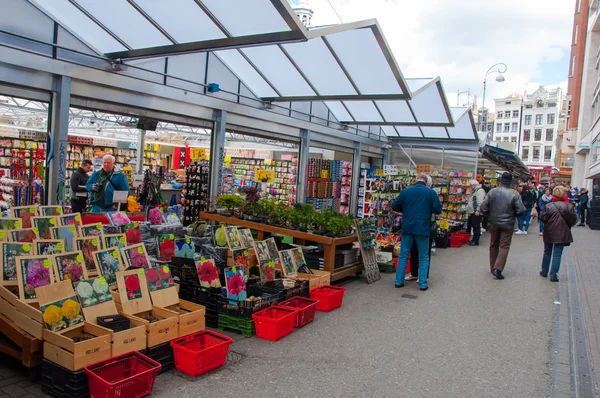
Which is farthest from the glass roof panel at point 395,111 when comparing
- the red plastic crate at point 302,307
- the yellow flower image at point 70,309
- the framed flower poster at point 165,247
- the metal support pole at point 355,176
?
the yellow flower image at point 70,309

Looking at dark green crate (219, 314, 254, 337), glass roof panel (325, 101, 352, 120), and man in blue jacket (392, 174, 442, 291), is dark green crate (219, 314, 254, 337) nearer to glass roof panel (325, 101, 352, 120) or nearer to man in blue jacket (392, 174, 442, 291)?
man in blue jacket (392, 174, 442, 291)

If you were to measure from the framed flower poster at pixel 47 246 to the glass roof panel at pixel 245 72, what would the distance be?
6.15m

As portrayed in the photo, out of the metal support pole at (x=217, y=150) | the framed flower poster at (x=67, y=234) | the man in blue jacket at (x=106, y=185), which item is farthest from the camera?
the metal support pole at (x=217, y=150)

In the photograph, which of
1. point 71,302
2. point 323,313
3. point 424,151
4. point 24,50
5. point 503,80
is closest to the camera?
point 71,302

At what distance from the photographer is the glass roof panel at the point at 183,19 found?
20.9 feet

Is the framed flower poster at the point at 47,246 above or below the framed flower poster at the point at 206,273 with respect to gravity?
above

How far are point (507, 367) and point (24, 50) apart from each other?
7231 mm

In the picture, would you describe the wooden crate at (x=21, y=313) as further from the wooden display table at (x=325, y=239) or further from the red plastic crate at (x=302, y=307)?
the wooden display table at (x=325, y=239)

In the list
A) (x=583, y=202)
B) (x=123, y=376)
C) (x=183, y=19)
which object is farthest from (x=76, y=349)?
(x=583, y=202)

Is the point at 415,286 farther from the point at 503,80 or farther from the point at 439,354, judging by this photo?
the point at 503,80

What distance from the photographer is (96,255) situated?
450 centimetres

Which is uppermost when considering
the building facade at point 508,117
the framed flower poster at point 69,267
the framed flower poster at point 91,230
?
the building facade at point 508,117

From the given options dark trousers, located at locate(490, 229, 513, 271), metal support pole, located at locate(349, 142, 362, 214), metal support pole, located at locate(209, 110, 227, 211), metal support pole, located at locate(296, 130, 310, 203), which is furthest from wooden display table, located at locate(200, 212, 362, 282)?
metal support pole, located at locate(349, 142, 362, 214)

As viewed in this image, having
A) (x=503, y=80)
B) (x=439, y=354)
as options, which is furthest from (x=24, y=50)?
(x=503, y=80)
